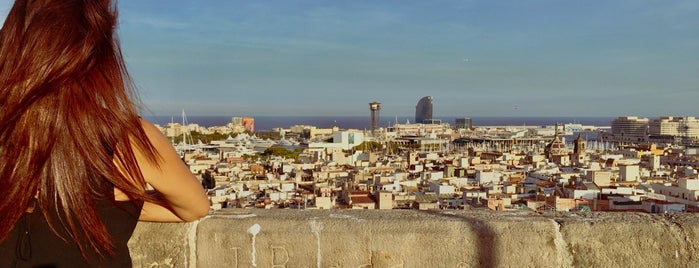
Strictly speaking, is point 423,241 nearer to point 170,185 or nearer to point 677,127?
point 170,185

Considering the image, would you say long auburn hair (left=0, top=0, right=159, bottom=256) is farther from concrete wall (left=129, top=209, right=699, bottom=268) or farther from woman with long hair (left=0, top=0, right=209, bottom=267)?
concrete wall (left=129, top=209, right=699, bottom=268)

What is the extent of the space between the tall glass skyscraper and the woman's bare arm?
410 feet

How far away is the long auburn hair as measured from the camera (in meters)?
0.94

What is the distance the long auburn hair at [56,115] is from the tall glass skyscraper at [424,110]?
411 ft

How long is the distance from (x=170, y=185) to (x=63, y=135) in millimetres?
247

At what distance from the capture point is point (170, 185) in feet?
3.78

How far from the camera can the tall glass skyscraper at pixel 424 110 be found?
127637 millimetres

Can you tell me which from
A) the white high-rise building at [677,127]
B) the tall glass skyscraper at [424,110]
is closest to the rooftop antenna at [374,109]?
the white high-rise building at [677,127]

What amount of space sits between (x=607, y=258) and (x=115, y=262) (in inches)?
56.6

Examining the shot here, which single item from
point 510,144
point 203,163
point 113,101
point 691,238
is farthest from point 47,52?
point 510,144

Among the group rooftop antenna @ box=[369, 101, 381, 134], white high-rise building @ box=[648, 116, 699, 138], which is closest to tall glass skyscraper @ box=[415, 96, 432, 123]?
rooftop antenna @ box=[369, 101, 381, 134]

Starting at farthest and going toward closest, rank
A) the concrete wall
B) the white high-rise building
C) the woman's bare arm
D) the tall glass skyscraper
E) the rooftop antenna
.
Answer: the tall glass skyscraper → the rooftop antenna → the white high-rise building → the concrete wall → the woman's bare arm

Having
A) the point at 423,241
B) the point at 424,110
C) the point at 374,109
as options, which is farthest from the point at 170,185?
the point at 424,110

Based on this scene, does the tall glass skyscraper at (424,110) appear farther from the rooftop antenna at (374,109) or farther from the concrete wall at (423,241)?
the concrete wall at (423,241)
